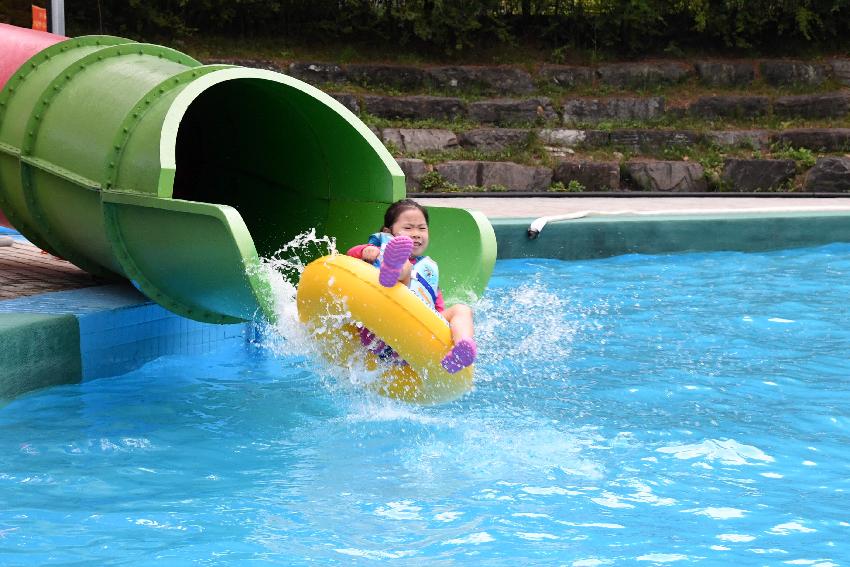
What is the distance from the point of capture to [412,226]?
4.52 meters

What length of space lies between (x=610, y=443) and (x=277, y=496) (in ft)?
4.06

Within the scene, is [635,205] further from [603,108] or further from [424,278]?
[424,278]

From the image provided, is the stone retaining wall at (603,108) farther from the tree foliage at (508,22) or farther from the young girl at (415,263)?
the young girl at (415,263)

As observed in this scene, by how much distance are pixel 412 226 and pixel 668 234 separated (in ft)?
16.0

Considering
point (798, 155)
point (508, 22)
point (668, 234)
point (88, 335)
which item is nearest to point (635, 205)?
point (668, 234)

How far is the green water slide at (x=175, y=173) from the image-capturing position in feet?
13.7

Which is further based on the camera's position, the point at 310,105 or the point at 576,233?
the point at 576,233

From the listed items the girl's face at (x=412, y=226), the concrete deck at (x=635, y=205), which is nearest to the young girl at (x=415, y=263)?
the girl's face at (x=412, y=226)

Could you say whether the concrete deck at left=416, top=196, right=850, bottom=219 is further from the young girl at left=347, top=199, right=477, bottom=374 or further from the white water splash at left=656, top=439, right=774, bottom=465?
the white water splash at left=656, top=439, right=774, bottom=465

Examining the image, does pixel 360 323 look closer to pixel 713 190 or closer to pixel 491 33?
pixel 713 190

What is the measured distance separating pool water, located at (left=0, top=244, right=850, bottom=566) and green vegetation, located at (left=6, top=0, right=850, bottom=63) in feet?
30.3

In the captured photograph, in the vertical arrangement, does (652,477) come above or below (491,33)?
below

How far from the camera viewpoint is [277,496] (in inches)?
134

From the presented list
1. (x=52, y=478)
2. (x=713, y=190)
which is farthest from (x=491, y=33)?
(x=52, y=478)
